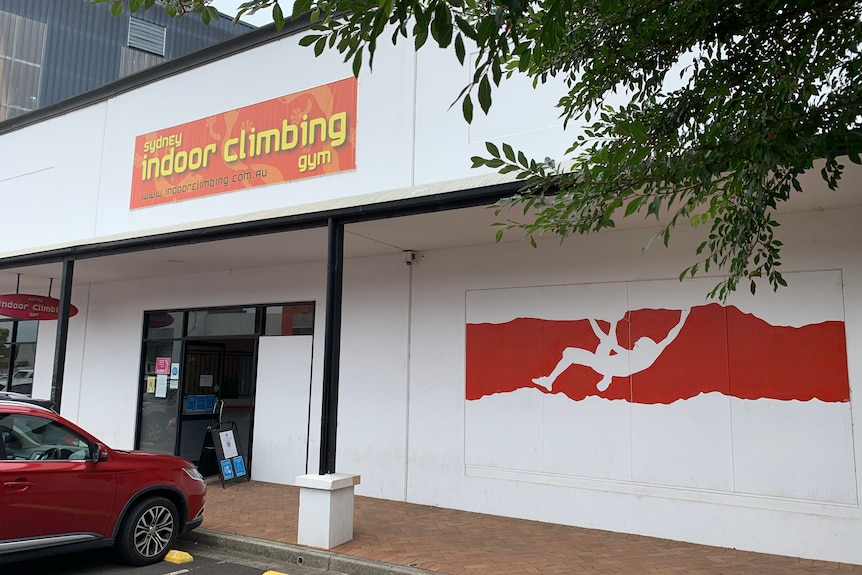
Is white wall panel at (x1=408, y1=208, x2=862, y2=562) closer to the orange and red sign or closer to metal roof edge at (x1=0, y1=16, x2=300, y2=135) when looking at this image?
the orange and red sign

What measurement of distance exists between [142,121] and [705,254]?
346 inches

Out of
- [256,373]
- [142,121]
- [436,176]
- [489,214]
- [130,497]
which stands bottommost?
[130,497]

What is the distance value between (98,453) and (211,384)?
5964 millimetres

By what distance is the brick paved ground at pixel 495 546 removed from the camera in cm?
628

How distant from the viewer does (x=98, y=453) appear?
6.32 metres

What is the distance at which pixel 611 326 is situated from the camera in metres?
7.98

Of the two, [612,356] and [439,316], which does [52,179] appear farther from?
[612,356]

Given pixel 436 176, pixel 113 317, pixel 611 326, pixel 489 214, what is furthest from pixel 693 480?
pixel 113 317

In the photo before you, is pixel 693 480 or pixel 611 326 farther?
pixel 611 326

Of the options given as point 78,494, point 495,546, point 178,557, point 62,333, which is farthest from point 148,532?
point 62,333

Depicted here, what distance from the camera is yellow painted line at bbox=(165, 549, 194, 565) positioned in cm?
677

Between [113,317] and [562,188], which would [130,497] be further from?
[113,317]

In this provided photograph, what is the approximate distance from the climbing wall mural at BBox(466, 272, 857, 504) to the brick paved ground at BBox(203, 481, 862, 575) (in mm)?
672

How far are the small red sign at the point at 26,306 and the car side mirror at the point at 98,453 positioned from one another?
232 inches
